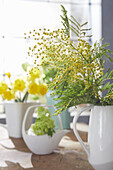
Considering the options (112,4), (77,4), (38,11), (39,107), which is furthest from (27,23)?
(39,107)

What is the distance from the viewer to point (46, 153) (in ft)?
3.17

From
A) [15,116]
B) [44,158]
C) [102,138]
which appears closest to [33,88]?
[15,116]

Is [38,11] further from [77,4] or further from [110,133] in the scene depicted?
[110,133]

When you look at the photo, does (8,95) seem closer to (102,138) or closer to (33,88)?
(33,88)

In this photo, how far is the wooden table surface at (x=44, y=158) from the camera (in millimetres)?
825

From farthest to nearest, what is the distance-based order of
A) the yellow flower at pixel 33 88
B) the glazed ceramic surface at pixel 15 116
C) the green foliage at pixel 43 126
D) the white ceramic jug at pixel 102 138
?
1. the glazed ceramic surface at pixel 15 116
2. the yellow flower at pixel 33 88
3. the green foliage at pixel 43 126
4. the white ceramic jug at pixel 102 138

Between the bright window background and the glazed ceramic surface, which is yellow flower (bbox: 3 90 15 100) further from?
the bright window background

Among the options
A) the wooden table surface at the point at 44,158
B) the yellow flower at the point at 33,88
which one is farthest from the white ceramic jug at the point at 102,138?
A: the yellow flower at the point at 33,88

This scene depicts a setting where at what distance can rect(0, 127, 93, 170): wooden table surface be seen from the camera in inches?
32.5

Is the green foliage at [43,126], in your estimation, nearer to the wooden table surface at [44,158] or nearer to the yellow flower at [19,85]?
the wooden table surface at [44,158]

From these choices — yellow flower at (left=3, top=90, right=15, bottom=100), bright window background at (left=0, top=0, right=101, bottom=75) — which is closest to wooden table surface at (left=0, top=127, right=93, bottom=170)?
yellow flower at (left=3, top=90, right=15, bottom=100)

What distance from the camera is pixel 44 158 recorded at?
3.03 feet

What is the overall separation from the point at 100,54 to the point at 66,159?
0.44 metres

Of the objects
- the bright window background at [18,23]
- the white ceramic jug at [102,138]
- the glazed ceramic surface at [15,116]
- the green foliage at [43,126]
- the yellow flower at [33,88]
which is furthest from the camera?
the bright window background at [18,23]
